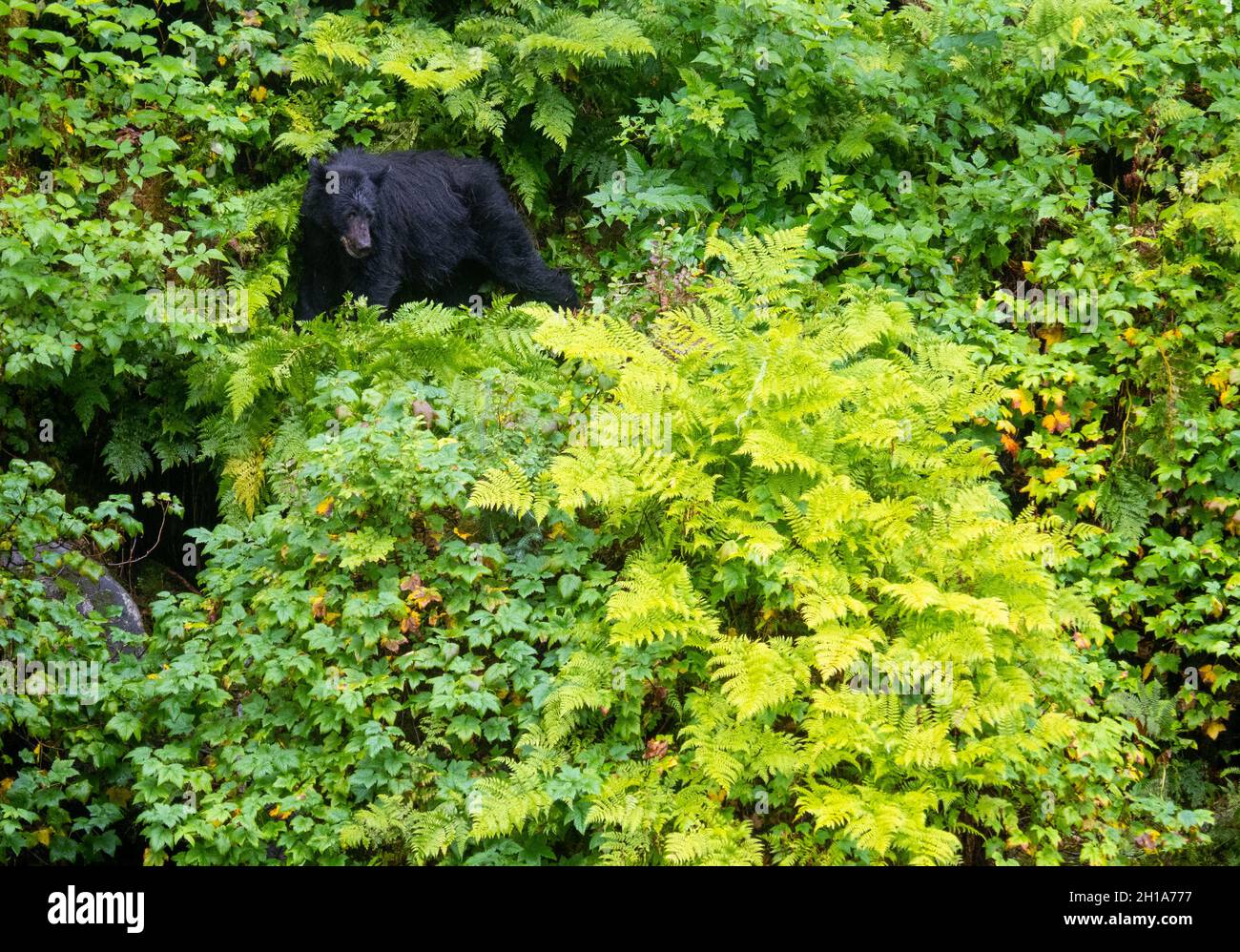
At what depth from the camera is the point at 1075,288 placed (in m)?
7.54

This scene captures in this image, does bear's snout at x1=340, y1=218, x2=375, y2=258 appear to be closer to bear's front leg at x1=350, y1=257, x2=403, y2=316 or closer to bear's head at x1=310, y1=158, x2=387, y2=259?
bear's head at x1=310, y1=158, x2=387, y2=259

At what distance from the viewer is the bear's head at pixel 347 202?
7.29 meters

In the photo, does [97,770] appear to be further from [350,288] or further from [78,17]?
[78,17]

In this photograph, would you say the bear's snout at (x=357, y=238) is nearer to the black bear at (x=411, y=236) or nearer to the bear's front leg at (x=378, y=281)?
the black bear at (x=411, y=236)

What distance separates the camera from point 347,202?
7.28m

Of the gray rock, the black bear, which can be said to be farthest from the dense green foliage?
the black bear

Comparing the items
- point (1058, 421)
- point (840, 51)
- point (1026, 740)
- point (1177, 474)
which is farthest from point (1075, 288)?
point (1026, 740)

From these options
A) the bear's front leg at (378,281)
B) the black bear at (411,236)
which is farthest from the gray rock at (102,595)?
the bear's front leg at (378,281)

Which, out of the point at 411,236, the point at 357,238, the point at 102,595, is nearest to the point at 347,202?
the point at 357,238

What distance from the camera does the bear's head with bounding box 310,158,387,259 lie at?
729 centimetres

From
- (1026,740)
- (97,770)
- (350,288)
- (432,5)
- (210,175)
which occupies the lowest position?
(97,770)

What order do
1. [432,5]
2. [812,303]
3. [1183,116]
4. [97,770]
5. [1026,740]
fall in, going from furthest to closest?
[432,5] < [1183,116] < [812,303] < [97,770] < [1026,740]

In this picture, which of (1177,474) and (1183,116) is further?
(1183,116)
